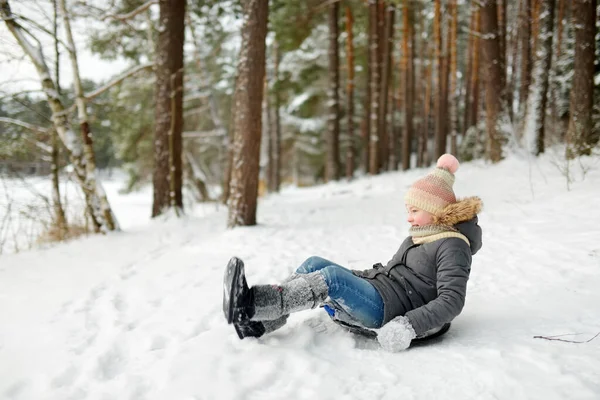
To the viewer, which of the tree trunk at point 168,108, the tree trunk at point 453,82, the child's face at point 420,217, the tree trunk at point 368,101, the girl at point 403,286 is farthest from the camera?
the tree trunk at point 453,82

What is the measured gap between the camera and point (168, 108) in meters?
7.46

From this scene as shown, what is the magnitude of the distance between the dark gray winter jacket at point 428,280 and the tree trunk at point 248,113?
3.67 m

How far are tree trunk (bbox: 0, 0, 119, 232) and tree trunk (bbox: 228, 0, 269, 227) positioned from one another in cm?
206

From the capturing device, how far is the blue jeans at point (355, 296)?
2.32 metres

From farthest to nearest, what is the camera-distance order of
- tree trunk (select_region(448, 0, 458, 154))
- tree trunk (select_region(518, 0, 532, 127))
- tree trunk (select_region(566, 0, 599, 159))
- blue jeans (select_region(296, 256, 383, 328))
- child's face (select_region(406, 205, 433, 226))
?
tree trunk (select_region(448, 0, 458, 154)) < tree trunk (select_region(518, 0, 532, 127)) < tree trunk (select_region(566, 0, 599, 159)) < child's face (select_region(406, 205, 433, 226)) < blue jeans (select_region(296, 256, 383, 328))

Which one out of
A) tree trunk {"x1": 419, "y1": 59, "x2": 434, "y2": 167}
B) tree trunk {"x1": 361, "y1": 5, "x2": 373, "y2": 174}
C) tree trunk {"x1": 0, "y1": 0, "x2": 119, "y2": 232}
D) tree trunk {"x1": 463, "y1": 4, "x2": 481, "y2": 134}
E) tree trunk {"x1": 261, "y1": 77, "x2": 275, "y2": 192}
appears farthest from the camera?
tree trunk {"x1": 419, "y1": 59, "x2": 434, "y2": 167}

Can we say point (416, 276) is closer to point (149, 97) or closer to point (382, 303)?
point (382, 303)

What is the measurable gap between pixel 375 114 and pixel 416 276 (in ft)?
34.8

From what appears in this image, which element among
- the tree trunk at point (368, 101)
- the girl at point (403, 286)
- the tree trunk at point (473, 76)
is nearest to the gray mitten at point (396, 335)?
the girl at point (403, 286)

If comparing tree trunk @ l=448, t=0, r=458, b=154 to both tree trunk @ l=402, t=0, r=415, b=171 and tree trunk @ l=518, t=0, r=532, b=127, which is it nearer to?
tree trunk @ l=402, t=0, r=415, b=171

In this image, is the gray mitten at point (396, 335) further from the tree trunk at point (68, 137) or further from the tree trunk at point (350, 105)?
the tree trunk at point (350, 105)

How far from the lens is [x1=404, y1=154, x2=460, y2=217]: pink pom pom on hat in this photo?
2422 mm

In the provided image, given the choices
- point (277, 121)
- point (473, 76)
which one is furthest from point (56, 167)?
point (473, 76)

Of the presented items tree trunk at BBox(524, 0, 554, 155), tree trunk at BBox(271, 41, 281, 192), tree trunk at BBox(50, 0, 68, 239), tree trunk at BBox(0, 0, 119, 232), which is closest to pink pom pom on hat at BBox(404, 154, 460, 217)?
tree trunk at BBox(0, 0, 119, 232)
